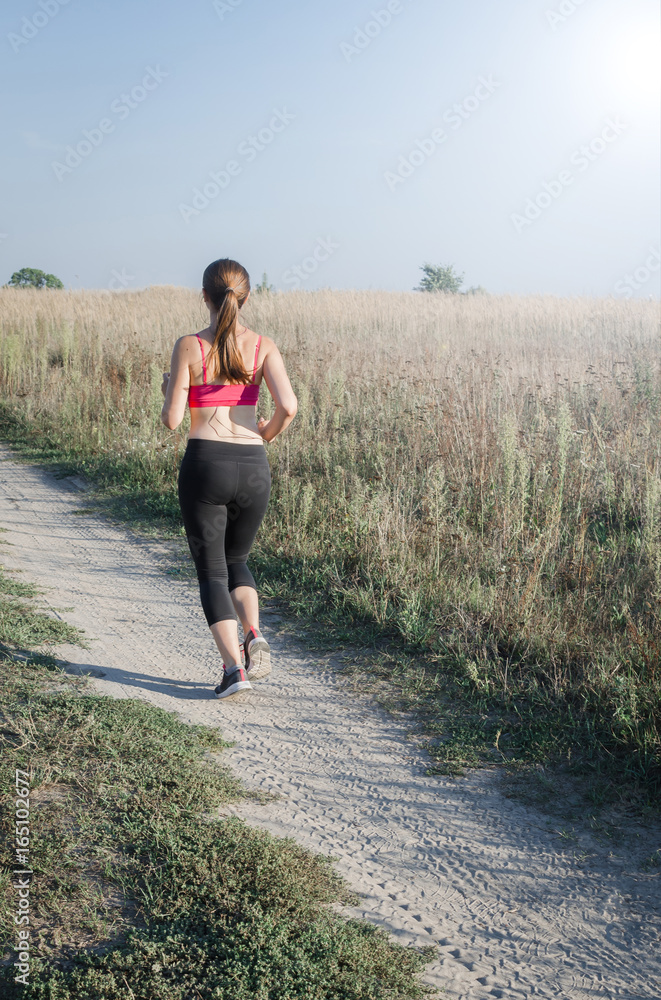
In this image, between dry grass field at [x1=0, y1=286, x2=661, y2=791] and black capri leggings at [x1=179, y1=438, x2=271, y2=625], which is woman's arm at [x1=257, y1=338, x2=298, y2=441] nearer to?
black capri leggings at [x1=179, y1=438, x2=271, y2=625]

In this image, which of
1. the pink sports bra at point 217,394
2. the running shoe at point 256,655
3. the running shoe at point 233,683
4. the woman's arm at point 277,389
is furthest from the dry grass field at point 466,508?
the pink sports bra at point 217,394

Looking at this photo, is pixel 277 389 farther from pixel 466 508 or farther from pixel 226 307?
pixel 466 508

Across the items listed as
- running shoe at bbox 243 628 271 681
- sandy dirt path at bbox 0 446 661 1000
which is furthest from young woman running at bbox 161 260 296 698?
sandy dirt path at bbox 0 446 661 1000

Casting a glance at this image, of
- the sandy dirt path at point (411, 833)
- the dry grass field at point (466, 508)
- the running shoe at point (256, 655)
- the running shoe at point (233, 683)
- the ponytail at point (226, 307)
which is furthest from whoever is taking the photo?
the running shoe at point (256, 655)

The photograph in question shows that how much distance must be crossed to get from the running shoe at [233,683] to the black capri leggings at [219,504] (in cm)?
28

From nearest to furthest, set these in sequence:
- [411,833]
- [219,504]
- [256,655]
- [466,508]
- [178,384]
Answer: [411,833] < [178,384] < [219,504] < [256,655] < [466,508]

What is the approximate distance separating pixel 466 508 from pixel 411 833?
3427 mm

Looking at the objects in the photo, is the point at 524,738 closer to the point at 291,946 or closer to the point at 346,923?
the point at 346,923

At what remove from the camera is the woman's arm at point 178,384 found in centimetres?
384

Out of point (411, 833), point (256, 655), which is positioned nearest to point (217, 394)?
point (256, 655)

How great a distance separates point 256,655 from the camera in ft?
13.9

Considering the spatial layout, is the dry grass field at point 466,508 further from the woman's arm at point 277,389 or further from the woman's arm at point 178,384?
the woman's arm at point 178,384

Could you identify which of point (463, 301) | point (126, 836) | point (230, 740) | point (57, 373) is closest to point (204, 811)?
point (126, 836)

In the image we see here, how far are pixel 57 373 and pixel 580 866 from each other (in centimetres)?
1113
